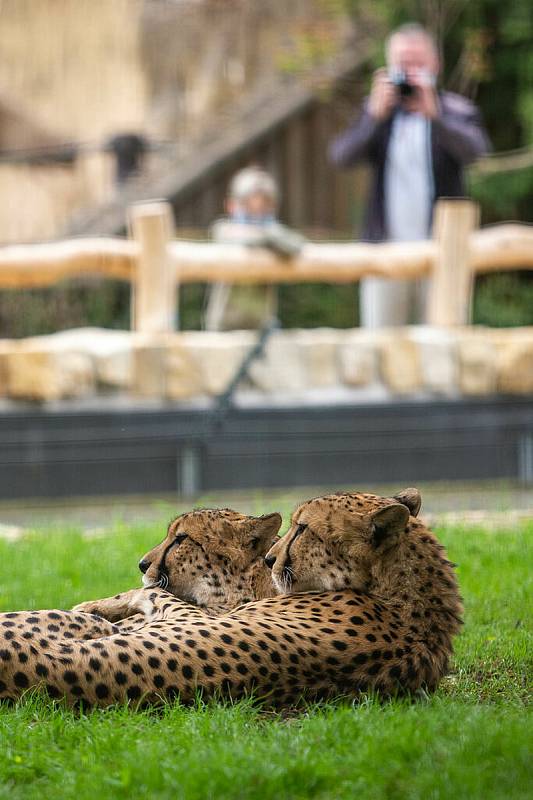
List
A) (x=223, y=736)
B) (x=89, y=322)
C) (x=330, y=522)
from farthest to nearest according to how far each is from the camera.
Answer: (x=89, y=322) → (x=330, y=522) → (x=223, y=736)

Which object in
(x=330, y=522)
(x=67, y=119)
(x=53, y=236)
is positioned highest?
(x=67, y=119)

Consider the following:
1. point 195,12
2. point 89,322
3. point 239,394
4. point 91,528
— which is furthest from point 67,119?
point 91,528

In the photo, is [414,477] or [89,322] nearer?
[414,477]

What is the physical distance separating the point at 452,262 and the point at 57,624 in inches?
264

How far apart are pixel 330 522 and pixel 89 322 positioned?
13.1m

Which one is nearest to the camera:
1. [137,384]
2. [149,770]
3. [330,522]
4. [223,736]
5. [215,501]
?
[149,770]

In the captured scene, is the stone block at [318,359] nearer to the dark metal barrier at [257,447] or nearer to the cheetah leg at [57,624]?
the dark metal barrier at [257,447]

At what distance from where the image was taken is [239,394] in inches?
365

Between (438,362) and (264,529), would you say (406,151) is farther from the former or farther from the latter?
(264,529)

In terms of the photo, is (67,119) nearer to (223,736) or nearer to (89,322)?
(89,322)

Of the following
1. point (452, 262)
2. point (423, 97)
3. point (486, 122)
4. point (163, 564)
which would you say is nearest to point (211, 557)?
point (163, 564)

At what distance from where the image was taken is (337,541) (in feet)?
12.4

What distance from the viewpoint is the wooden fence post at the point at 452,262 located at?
386 inches

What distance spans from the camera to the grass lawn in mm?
6698
